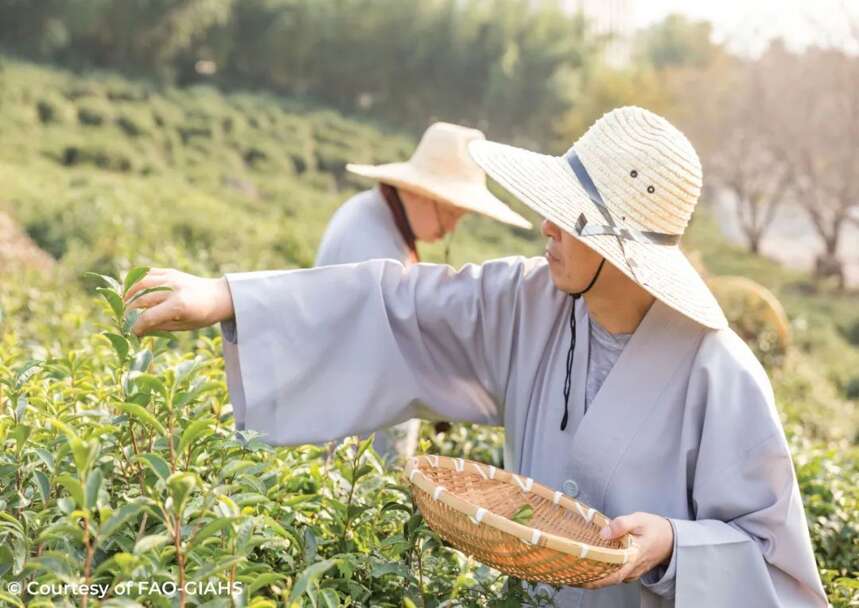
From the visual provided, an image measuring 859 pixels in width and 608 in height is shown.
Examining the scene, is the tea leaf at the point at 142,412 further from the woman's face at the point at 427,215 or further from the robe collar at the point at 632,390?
the woman's face at the point at 427,215

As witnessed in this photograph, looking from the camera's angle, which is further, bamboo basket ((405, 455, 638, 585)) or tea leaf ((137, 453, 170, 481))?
bamboo basket ((405, 455, 638, 585))

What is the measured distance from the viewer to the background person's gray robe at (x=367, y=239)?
3032mm

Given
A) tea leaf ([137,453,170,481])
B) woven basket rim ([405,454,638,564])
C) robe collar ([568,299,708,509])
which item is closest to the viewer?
tea leaf ([137,453,170,481])

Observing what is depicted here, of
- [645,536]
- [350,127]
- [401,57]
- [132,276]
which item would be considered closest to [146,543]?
[132,276]

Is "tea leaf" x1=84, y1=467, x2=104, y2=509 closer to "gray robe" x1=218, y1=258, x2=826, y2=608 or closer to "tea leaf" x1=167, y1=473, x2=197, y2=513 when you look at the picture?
"tea leaf" x1=167, y1=473, x2=197, y2=513

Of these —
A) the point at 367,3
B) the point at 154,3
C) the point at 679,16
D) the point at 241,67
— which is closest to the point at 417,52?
the point at 367,3

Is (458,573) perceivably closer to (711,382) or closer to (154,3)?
(711,382)

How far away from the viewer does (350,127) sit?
69.6 feet

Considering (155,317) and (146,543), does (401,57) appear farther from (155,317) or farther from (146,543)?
(146,543)

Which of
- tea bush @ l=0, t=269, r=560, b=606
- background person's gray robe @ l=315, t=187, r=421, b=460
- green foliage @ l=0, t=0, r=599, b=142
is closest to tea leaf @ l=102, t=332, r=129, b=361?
tea bush @ l=0, t=269, r=560, b=606

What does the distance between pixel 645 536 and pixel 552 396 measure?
407 mm

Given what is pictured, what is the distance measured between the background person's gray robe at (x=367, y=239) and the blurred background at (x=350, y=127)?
1.14 m

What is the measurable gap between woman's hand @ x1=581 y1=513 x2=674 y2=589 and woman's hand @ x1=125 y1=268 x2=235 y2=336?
2.46 feet

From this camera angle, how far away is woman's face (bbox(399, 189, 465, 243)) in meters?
3.34
